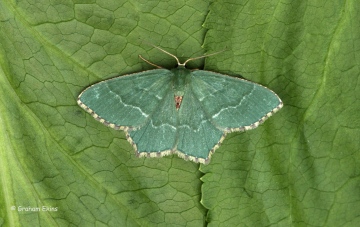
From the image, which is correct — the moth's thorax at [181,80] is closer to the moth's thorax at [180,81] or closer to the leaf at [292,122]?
the moth's thorax at [180,81]

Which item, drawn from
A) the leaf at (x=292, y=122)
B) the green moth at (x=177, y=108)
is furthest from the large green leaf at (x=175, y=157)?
the green moth at (x=177, y=108)

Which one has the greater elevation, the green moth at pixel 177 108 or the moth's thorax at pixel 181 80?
the moth's thorax at pixel 181 80

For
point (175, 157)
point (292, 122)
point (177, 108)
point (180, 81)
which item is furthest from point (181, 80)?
point (292, 122)

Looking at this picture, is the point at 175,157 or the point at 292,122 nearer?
the point at 292,122

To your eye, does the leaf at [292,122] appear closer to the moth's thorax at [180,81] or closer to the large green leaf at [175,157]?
the large green leaf at [175,157]

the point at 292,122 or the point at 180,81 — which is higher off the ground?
the point at 180,81

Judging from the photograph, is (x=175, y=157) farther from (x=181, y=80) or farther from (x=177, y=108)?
(x=181, y=80)
